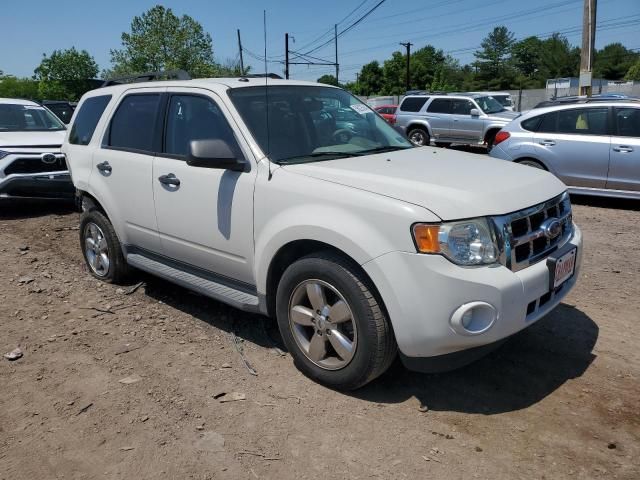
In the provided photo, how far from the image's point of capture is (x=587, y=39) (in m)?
14.6

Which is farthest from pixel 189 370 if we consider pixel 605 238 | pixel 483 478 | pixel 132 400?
pixel 605 238

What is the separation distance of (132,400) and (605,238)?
18.4 feet

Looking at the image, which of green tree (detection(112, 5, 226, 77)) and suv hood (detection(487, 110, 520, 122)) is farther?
green tree (detection(112, 5, 226, 77))

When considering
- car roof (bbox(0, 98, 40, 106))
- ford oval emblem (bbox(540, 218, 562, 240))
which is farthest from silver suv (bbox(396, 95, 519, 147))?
ford oval emblem (bbox(540, 218, 562, 240))

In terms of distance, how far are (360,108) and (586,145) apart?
535 centimetres

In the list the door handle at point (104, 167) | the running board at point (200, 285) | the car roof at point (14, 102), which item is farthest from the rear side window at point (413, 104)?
the running board at point (200, 285)

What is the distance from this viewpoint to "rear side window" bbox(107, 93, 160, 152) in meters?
4.45

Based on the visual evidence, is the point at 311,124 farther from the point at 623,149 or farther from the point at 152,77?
the point at 623,149

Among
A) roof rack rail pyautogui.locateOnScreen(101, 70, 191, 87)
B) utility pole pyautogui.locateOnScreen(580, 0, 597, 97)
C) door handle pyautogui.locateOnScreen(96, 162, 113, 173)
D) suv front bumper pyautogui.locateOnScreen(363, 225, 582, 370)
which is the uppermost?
utility pole pyautogui.locateOnScreen(580, 0, 597, 97)

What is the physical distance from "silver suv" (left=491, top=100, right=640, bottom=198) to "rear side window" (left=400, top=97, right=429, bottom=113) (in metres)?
8.84

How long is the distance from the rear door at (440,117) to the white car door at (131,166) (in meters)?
13.6

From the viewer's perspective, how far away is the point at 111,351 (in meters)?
3.99

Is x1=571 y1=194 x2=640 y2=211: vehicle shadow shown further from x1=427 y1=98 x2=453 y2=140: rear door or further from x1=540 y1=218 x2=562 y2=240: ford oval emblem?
x1=427 y1=98 x2=453 y2=140: rear door

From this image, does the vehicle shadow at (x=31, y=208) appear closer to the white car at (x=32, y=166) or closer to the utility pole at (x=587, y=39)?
the white car at (x=32, y=166)
